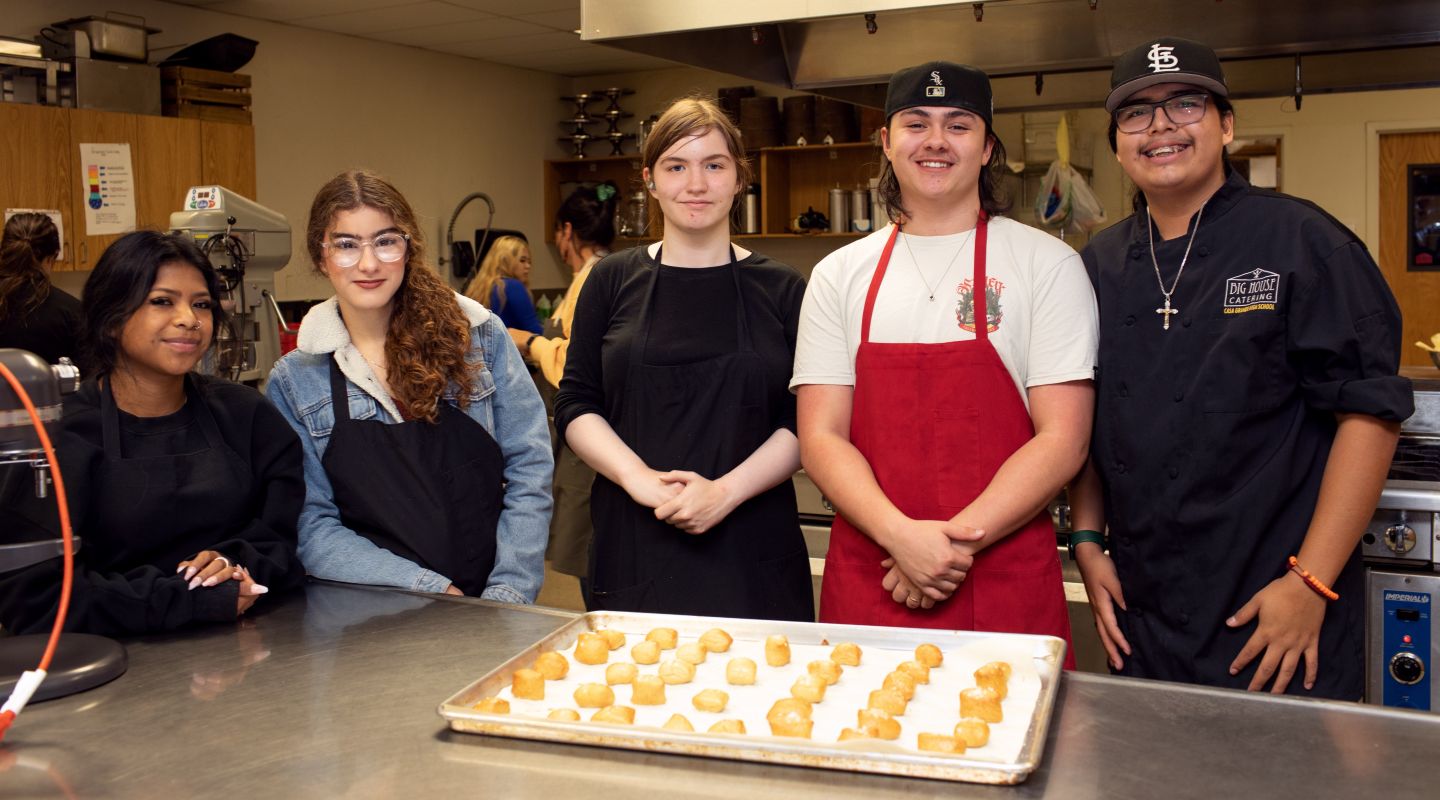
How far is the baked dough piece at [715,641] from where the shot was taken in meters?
1.48

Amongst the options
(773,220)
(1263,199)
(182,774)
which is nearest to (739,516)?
(1263,199)

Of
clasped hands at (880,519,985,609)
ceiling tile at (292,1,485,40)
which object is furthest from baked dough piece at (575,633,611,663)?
ceiling tile at (292,1,485,40)

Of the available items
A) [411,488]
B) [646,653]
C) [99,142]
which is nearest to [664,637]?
[646,653]

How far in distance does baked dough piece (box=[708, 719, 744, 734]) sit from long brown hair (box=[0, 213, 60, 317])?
4037 mm

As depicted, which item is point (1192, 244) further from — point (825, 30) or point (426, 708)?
point (825, 30)

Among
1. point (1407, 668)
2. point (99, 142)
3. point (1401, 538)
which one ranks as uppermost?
point (99, 142)

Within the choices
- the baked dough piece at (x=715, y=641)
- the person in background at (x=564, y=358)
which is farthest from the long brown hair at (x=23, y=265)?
the baked dough piece at (x=715, y=641)

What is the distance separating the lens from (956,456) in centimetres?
193

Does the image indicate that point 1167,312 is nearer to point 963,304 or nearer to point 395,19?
point 963,304

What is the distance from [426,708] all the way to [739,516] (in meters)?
0.90

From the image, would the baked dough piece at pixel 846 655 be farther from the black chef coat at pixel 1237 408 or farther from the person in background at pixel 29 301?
the person in background at pixel 29 301

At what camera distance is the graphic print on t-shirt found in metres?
1.92

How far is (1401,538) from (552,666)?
178 centimetres

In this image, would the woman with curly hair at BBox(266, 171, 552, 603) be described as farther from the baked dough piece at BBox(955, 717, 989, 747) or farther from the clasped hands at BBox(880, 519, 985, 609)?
the baked dough piece at BBox(955, 717, 989, 747)
